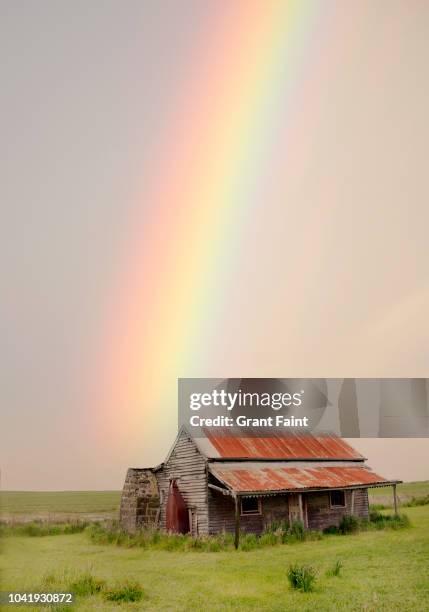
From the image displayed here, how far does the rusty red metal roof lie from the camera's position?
1097 inches

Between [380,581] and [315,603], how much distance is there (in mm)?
2830

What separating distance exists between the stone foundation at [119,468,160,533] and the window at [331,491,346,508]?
8825 mm

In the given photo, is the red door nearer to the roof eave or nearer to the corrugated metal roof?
the corrugated metal roof

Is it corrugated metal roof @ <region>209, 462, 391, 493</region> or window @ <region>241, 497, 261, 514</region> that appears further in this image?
window @ <region>241, 497, 261, 514</region>

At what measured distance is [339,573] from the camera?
1669cm

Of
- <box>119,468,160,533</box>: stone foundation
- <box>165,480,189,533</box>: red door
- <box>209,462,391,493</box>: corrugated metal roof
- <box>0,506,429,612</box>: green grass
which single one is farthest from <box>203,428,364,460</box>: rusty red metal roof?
<box>0,506,429,612</box>: green grass

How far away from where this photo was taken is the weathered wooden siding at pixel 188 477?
26.0 meters

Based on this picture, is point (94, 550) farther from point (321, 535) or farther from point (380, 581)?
point (380, 581)

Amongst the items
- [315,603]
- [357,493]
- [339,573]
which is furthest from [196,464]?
[315,603]

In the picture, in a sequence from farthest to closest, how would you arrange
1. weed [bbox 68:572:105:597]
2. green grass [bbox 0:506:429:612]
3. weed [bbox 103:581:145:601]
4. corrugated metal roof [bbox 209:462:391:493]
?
corrugated metal roof [bbox 209:462:391:493] → weed [bbox 68:572:105:597] → weed [bbox 103:581:145:601] → green grass [bbox 0:506:429:612]

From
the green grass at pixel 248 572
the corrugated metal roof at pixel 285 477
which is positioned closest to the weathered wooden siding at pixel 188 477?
the corrugated metal roof at pixel 285 477

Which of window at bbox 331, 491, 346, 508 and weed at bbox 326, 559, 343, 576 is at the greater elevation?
window at bbox 331, 491, 346, 508

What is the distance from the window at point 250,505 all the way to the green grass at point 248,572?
329cm

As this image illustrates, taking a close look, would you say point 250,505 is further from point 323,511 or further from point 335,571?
point 335,571
